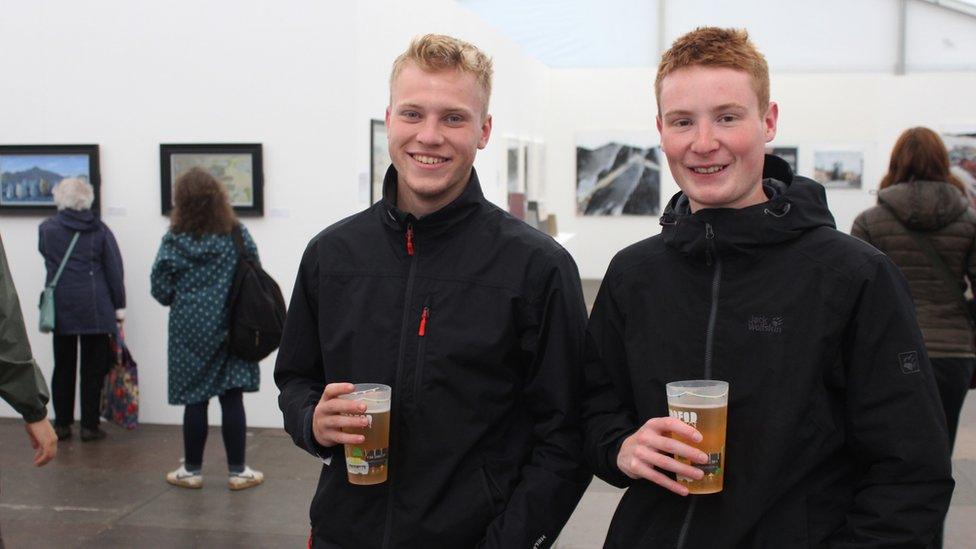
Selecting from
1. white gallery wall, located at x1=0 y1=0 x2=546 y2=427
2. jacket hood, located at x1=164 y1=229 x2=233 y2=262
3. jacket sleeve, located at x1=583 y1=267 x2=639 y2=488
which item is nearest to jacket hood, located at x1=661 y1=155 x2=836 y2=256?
jacket sleeve, located at x1=583 y1=267 x2=639 y2=488

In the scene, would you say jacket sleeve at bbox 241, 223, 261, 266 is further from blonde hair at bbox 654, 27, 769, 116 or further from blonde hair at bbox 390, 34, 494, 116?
blonde hair at bbox 654, 27, 769, 116

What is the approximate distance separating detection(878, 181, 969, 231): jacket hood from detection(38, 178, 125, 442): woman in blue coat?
16.6 ft

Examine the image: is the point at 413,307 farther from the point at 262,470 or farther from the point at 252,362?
the point at 262,470

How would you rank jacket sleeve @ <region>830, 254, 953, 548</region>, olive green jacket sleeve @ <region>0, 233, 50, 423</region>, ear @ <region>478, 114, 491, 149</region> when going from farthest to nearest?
olive green jacket sleeve @ <region>0, 233, 50, 423</region> → ear @ <region>478, 114, 491, 149</region> → jacket sleeve @ <region>830, 254, 953, 548</region>

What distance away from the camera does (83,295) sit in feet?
22.6

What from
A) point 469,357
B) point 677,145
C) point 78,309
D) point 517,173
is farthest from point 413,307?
point 517,173

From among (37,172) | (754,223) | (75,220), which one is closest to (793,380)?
(754,223)

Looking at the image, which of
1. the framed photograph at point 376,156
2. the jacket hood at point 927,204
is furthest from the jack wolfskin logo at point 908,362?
the framed photograph at point 376,156

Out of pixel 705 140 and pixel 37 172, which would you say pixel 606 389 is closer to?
pixel 705 140

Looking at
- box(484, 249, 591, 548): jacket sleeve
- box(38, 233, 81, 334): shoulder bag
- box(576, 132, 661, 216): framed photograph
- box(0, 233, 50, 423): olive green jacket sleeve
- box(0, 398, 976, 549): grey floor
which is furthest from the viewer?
box(576, 132, 661, 216): framed photograph

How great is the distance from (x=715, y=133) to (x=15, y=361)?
7.28ft

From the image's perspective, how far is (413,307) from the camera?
221 centimetres

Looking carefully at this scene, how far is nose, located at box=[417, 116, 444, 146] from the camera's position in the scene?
2205 mm

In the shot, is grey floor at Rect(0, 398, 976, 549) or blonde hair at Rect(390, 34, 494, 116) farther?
grey floor at Rect(0, 398, 976, 549)
